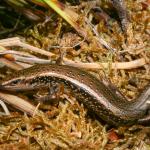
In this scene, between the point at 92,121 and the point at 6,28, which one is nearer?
the point at 92,121

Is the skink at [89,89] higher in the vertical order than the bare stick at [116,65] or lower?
lower

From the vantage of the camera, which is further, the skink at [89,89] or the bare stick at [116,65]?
the bare stick at [116,65]

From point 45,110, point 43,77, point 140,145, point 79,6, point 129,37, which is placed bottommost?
point 140,145

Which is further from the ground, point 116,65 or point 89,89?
point 116,65

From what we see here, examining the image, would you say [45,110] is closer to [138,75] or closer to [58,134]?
[58,134]

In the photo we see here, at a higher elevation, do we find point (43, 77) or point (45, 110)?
point (43, 77)

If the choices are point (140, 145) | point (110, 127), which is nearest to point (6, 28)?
point (110, 127)

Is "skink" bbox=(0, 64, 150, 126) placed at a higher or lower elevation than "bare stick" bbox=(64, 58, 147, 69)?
lower

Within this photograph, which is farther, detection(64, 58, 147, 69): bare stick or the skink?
detection(64, 58, 147, 69): bare stick
